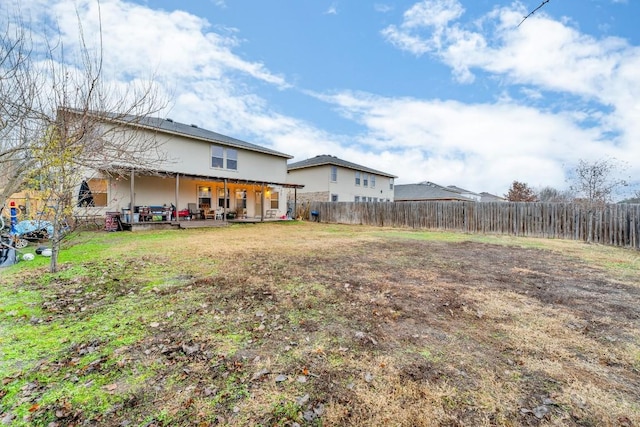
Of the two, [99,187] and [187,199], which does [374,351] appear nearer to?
[99,187]

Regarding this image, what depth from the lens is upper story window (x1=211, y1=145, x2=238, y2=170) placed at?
57.5 feet

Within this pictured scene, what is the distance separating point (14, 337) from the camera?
298cm

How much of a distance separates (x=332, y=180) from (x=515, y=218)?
1449 cm

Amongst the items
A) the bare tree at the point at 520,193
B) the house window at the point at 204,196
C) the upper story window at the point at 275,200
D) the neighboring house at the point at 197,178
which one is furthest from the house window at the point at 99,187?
the bare tree at the point at 520,193

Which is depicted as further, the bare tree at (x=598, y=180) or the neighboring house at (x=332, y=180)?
the neighboring house at (x=332, y=180)

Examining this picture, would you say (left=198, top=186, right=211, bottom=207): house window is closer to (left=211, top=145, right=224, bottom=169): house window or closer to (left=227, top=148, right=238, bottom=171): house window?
(left=211, top=145, right=224, bottom=169): house window

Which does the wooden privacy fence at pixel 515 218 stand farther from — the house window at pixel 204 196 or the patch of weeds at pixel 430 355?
the patch of weeds at pixel 430 355

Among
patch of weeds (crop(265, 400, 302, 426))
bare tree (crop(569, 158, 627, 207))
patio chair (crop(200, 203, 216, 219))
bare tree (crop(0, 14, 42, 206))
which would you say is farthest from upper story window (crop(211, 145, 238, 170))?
bare tree (crop(569, 158, 627, 207))

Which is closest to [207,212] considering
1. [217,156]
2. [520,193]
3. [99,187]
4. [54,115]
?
[217,156]

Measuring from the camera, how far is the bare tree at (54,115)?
4957mm

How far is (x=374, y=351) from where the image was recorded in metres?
2.78

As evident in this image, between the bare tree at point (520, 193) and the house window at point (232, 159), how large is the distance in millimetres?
30714

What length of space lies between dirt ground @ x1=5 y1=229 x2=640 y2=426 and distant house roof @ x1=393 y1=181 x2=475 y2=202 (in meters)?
28.3

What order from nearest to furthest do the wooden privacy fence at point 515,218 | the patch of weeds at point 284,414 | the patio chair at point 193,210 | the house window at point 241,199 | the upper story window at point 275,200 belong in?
the patch of weeds at point 284,414 < the wooden privacy fence at point 515,218 < the patio chair at point 193,210 < the house window at point 241,199 < the upper story window at point 275,200
